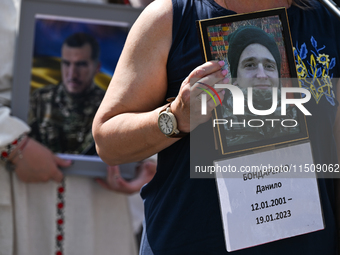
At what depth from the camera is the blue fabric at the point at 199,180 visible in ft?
3.75

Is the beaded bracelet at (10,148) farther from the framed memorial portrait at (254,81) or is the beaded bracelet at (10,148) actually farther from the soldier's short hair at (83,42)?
the framed memorial portrait at (254,81)

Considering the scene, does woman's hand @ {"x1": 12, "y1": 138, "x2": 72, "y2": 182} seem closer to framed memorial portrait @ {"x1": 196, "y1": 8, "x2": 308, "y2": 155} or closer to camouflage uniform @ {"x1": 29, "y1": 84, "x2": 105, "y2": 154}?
camouflage uniform @ {"x1": 29, "y1": 84, "x2": 105, "y2": 154}

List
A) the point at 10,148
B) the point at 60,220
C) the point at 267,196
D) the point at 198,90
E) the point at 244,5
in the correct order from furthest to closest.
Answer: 1. the point at 60,220
2. the point at 10,148
3. the point at 244,5
4. the point at 267,196
5. the point at 198,90

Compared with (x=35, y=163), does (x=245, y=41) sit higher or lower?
higher

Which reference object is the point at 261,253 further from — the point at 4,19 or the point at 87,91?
the point at 4,19

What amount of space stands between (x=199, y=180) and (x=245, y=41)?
36 cm

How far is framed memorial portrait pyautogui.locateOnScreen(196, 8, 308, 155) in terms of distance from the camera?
3.42 feet

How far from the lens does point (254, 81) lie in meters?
1.04

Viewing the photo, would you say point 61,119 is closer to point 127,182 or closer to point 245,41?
point 127,182

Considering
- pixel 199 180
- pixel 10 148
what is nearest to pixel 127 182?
pixel 10 148

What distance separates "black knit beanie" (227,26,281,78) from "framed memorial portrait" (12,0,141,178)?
3.64 feet

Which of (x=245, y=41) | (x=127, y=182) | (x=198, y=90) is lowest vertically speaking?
(x=127, y=182)

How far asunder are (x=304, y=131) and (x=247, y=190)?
20 centimetres

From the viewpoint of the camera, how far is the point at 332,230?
3.98 ft
